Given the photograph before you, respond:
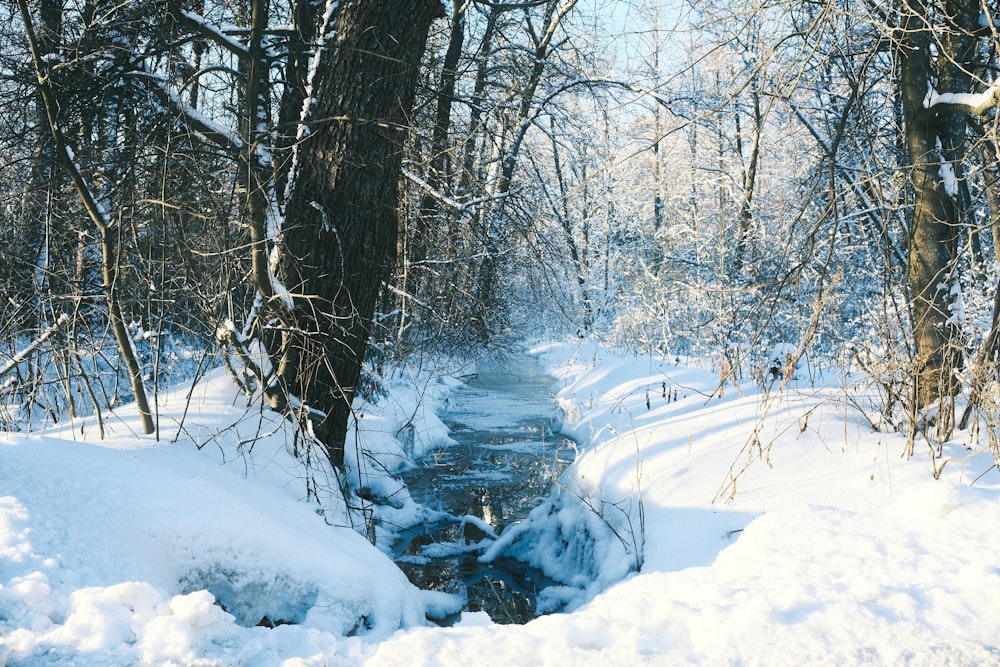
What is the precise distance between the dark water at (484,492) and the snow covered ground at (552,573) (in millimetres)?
475

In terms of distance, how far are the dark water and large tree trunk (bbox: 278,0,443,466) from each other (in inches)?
63.3

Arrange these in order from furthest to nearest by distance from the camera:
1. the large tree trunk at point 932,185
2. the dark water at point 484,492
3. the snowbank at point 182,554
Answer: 1. the dark water at point 484,492
2. the large tree trunk at point 932,185
3. the snowbank at point 182,554

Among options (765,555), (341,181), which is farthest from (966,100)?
(341,181)

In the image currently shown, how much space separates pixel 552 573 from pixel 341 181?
3235 mm

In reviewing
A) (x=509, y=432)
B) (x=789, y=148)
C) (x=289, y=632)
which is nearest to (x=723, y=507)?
(x=289, y=632)

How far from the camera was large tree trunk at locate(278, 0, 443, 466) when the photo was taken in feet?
15.0

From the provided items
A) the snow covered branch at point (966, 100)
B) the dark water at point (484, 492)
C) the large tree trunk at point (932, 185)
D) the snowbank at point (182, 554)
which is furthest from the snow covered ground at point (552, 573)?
the snow covered branch at point (966, 100)

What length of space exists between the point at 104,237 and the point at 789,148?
53.6 feet

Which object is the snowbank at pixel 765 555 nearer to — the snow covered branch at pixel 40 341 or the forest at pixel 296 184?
the forest at pixel 296 184

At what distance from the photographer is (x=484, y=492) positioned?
7.86 metres

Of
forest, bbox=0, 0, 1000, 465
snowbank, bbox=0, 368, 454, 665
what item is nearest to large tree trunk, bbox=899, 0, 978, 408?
forest, bbox=0, 0, 1000, 465

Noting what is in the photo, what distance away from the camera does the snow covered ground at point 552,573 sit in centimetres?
247

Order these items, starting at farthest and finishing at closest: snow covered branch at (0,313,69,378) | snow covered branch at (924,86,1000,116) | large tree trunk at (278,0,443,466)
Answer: large tree trunk at (278,0,443,466) < snow covered branch at (924,86,1000,116) < snow covered branch at (0,313,69,378)

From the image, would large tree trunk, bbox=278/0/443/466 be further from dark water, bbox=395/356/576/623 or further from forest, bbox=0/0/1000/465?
dark water, bbox=395/356/576/623
